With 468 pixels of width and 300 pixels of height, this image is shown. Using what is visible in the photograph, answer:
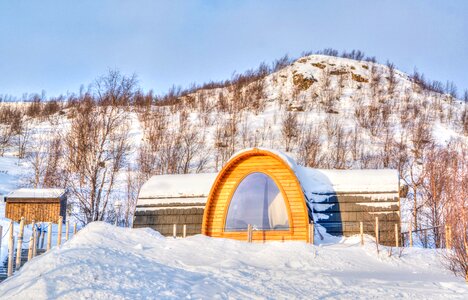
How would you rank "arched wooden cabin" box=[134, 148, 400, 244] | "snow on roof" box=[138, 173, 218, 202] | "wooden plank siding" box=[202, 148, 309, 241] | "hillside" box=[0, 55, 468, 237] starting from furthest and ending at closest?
1. "hillside" box=[0, 55, 468, 237]
2. "snow on roof" box=[138, 173, 218, 202]
3. "arched wooden cabin" box=[134, 148, 400, 244]
4. "wooden plank siding" box=[202, 148, 309, 241]

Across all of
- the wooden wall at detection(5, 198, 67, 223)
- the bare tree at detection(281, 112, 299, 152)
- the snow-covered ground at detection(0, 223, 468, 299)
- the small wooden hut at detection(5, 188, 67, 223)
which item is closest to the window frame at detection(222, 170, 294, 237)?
the snow-covered ground at detection(0, 223, 468, 299)

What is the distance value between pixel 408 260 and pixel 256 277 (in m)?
5.42

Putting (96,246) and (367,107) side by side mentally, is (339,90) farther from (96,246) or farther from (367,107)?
(96,246)

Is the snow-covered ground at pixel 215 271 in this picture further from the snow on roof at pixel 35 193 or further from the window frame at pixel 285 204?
the snow on roof at pixel 35 193

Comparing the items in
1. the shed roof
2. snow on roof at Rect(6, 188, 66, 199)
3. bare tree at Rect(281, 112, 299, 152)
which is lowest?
snow on roof at Rect(6, 188, 66, 199)

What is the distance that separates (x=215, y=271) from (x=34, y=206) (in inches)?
970

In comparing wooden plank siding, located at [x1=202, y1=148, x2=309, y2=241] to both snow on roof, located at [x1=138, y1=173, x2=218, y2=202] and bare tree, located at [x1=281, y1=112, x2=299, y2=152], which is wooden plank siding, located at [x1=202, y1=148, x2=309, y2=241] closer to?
snow on roof, located at [x1=138, y1=173, x2=218, y2=202]

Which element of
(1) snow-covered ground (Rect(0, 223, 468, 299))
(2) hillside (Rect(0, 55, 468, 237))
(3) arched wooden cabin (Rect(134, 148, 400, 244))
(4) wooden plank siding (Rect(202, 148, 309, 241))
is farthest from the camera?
(2) hillside (Rect(0, 55, 468, 237))

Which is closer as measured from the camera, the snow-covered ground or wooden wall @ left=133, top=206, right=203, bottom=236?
the snow-covered ground

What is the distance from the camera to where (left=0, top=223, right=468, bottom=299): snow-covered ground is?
25.9 ft

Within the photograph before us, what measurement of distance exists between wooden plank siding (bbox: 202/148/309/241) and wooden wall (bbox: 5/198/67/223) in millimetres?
17334

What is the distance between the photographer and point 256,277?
959 centimetres

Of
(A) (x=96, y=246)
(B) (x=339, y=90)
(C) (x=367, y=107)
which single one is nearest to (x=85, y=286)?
(A) (x=96, y=246)

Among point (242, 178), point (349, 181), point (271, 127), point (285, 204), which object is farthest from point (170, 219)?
point (271, 127)
